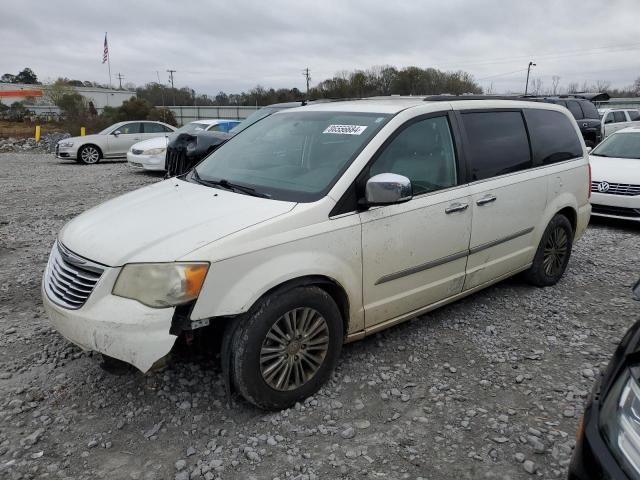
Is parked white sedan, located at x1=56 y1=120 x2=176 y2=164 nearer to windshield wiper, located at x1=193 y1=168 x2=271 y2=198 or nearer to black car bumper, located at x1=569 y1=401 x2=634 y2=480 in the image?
windshield wiper, located at x1=193 y1=168 x2=271 y2=198

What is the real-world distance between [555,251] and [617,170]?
3776mm

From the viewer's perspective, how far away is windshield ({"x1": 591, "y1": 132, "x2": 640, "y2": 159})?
8.40 metres

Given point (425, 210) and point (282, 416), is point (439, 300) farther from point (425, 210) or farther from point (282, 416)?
Result: point (282, 416)

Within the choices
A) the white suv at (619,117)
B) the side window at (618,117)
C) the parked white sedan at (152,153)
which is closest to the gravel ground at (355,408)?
the parked white sedan at (152,153)

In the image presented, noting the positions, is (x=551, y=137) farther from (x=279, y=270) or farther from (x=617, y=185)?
(x=617, y=185)

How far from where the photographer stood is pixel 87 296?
270cm

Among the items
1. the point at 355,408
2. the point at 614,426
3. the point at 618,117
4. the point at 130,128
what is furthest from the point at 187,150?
the point at 618,117

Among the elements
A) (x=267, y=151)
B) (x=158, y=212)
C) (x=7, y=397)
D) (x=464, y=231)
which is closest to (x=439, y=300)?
(x=464, y=231)

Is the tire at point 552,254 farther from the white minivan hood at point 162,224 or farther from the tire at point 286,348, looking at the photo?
the white minivan hood at point 162,224

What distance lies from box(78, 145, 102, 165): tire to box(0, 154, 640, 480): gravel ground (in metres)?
13.1

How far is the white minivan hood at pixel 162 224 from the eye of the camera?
2.67 metres

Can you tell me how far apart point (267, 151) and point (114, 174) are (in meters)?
10.9

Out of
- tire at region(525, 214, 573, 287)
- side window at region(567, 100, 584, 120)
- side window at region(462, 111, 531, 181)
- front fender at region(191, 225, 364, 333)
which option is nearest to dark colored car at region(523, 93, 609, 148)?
side window at region(567, 100, 584, 120)

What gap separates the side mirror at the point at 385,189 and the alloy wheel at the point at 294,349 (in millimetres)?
755
